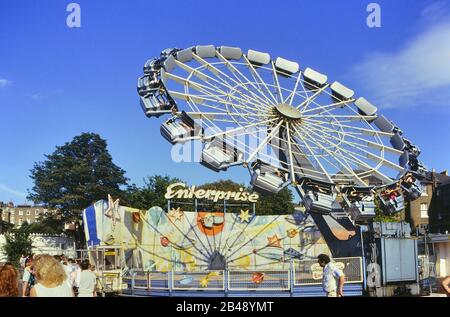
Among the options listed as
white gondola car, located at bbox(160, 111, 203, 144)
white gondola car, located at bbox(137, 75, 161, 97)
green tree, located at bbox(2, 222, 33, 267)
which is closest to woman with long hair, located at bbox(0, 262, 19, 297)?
white gondola car, located at bbox(160, 111, 203, 144)

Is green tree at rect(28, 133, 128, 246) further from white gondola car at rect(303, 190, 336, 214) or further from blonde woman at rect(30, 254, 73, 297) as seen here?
blonde woman at rect(30, 254, 73, 297)

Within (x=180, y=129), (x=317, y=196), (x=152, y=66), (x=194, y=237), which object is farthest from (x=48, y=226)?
(x=317, y=196)

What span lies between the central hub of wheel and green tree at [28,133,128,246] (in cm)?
677

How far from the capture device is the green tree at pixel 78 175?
21516 mm

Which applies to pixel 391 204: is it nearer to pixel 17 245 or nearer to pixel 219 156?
pixel 219 156

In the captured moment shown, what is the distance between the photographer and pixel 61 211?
88.4ft

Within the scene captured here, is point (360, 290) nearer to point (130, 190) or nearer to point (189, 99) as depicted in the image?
point (189, 99)

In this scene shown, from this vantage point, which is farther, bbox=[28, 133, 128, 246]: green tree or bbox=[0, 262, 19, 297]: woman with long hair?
bbox=[28, 133, 128, 246]: green tree

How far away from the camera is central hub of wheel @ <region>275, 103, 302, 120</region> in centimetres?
2323

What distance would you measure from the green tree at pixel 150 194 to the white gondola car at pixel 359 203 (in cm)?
1089

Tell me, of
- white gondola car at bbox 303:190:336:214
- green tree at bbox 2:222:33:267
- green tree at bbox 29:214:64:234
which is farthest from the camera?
green tree at bbox 29:214:64:234

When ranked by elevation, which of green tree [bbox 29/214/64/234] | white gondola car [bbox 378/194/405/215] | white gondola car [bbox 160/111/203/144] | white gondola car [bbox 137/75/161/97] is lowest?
green tree [bbox 29/214/64/234]
